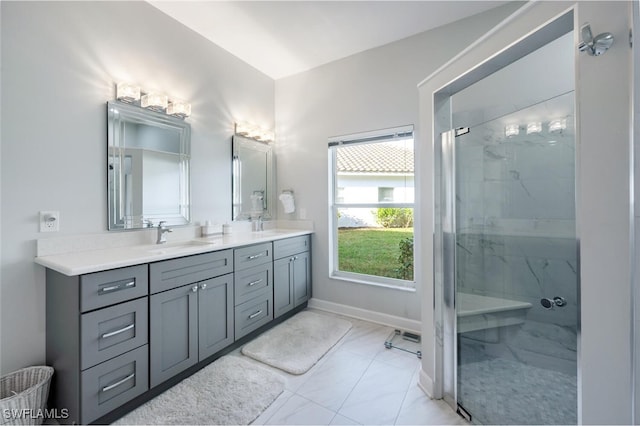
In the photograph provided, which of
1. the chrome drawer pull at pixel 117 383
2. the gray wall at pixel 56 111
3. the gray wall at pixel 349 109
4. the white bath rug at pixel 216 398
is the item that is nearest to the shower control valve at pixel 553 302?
the gray wall at pixel 349 109

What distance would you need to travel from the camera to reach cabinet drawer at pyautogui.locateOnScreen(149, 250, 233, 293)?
1544 mm

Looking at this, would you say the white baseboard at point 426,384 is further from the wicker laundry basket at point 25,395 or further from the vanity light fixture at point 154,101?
the vanity light fixture at point 154,101

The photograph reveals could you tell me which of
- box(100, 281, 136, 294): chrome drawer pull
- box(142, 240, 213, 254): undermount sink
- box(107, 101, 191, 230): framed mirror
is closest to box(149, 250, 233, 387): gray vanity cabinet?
box(100, 281, 136, 294): chrome drawer pull

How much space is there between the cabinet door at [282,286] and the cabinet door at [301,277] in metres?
0.07

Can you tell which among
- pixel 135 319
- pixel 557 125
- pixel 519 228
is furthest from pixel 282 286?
pixel 557 125

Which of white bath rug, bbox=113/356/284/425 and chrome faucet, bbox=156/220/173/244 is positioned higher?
chrome faucet, bbox=156/220/173/244

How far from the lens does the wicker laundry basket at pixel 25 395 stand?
3.95ft

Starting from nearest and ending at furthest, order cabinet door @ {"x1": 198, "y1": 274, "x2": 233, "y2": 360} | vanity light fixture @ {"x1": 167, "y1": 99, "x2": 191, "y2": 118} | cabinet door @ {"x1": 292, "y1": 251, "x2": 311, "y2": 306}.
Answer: cabinet door @ {"x1": 198, "y1": 274, "x2": 233, "y2": 360}
vanity light fixture @ {"x1": 167, "y1": 99, "x2": 191, "y2": 118}
cabinet door @ {"x1": 292, "y1": 251, "x2": 311, "y2": 306}

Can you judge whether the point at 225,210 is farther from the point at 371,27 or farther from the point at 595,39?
the point at 595,39

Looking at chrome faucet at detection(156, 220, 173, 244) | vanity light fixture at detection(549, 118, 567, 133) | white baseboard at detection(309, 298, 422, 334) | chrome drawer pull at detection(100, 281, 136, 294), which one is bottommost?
white baseboard at detection(309, 298, 422, 334)

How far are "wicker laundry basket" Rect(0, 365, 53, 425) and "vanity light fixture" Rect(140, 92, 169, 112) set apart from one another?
1837 mm

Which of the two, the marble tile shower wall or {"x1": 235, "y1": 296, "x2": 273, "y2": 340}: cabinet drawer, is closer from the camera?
the marble tile shower wall

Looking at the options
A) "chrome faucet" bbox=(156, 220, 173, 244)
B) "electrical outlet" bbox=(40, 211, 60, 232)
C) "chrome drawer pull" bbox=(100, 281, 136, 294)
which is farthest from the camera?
"chrome faucet" bbox=(156, 220, 173, 244)

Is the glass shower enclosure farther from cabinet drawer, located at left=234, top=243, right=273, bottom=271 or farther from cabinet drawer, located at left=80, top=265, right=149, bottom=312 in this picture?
cabinet drawer, located at left=80, top=265, right=149, bottom=312
